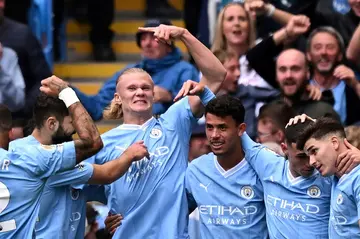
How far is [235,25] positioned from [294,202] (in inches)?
116

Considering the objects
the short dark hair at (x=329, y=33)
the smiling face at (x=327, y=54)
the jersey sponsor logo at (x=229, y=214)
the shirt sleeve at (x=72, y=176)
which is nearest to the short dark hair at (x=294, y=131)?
the jersey sponsor logo at (x=229, y=214)

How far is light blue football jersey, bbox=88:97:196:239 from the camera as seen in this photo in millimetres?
9281

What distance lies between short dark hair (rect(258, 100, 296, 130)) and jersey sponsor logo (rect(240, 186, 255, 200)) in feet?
4.20

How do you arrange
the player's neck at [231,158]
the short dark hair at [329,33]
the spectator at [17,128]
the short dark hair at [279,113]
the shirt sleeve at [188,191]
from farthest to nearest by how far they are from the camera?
the short dark hair at [329,33], the spectator at [17,128], the short dark hair at [279,113], the shirt sleeve at [188,191], the player's neck at [231,158]

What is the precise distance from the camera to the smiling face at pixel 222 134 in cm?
924

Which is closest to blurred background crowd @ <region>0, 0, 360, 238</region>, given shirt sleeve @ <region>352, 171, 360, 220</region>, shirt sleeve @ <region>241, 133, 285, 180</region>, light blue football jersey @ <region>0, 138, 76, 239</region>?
shirt sleeve @ <region>241, 133, 285, 180</region>

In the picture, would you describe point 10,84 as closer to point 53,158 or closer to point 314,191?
point 53,158

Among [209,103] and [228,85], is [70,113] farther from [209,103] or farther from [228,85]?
[228,85]

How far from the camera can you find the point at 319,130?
873 cm

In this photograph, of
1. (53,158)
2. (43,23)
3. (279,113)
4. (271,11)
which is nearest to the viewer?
(53,158)

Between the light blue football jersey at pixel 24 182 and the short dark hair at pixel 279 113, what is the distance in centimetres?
227


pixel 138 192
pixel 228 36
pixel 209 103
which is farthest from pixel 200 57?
pixel 228 36

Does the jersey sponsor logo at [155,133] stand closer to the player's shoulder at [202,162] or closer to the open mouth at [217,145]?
the player's shoulder at [202,162]

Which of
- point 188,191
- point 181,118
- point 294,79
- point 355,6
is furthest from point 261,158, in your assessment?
point 355,6
